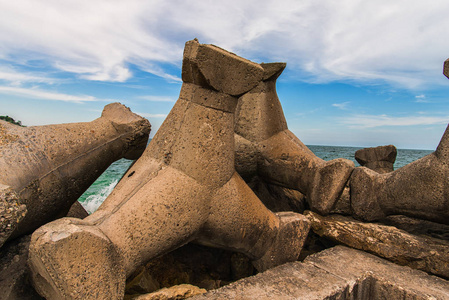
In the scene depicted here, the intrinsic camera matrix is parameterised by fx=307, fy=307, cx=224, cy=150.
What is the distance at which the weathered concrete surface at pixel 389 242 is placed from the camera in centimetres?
208

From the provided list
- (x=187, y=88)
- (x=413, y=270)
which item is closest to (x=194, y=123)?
(x=187, y=88)

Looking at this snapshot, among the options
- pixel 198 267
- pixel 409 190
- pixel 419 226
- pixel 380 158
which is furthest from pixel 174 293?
pixel 380 158

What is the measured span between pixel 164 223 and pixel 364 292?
141 centimetres

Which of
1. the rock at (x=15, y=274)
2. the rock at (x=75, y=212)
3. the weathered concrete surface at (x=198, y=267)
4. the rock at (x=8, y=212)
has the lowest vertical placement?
the weathered concrete surface at (x=198, y=267)

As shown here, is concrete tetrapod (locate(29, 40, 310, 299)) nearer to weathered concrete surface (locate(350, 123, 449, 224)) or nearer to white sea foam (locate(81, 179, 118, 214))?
weathered concrete surface (locate(350, 123, 449, 224))

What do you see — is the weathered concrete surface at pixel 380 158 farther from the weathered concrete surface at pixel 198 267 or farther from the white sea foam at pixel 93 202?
the white sea foam at pixel 93 202

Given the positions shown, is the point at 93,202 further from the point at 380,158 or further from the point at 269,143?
the point at 380,158

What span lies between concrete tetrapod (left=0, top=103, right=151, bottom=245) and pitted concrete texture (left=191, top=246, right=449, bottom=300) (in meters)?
0.96

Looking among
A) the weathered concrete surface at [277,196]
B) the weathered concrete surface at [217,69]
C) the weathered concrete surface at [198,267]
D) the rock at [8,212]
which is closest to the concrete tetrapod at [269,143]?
the weathered concrete surface at [277,196]

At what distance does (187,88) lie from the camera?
179cm

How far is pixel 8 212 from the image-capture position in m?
1.20

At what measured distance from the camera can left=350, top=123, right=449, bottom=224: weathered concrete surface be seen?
1.99 m

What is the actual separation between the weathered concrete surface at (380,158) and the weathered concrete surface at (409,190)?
1.33 meters

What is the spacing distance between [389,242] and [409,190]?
0.42 m
